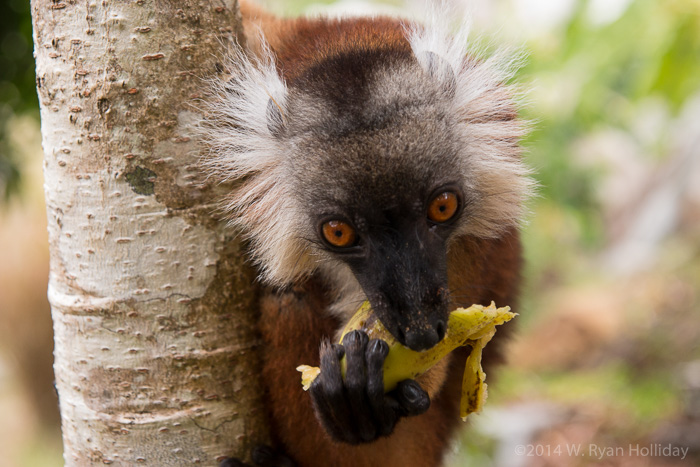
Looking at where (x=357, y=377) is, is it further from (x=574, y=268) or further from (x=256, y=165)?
(x=574, y=268)

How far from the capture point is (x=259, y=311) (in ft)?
8.29

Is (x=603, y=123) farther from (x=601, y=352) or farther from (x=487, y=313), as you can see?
(x=487, y=313)

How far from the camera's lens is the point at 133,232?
216cm

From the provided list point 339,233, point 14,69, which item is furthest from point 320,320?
point 14,69

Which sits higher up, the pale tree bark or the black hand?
the pale tree bark

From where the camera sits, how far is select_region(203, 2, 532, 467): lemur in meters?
2.25

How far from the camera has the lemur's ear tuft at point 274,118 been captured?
251 centimetres

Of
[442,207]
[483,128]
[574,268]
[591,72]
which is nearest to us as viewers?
[442,207]

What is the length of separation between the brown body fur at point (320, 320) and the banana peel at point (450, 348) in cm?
30

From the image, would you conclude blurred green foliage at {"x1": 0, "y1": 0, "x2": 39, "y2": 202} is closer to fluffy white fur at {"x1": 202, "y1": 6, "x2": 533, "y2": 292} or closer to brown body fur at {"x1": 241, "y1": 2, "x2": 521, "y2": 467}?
brown body fur at {"x1": 241, "y1": 2, "x2": 521, "y2": 467}

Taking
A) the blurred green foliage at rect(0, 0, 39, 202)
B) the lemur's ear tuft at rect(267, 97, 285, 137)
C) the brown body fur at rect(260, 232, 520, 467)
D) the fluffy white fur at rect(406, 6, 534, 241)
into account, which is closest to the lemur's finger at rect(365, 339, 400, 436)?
the brown body fur at rect(260, 232, 520, 467)

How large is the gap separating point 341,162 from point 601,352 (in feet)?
27.3

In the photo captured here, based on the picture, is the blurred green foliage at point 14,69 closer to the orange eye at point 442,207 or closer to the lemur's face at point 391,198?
A: the lemur's face at point 391,198

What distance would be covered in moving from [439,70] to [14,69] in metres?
2.50
